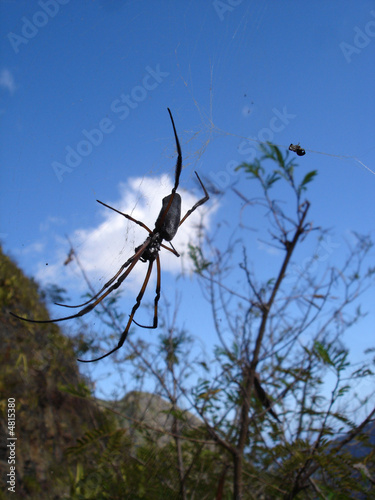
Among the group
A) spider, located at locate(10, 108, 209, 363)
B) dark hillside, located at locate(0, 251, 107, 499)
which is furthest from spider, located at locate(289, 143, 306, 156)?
dark hillside, located at locate(0, 251, 107, 499)

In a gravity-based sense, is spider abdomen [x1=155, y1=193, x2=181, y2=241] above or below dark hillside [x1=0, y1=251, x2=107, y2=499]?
above

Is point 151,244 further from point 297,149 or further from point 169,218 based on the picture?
point 297,149

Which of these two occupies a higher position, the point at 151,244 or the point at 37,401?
the point at 151,244

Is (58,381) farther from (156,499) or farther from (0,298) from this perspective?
(156,499)

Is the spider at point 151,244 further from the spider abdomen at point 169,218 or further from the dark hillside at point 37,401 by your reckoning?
the dark hillside at point 37,401

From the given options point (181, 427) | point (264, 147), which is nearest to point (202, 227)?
point (264, 147)

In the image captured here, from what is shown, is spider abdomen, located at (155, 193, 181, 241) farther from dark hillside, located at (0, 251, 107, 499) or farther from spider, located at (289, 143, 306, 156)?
dark hillside, located at (0, 251, 107, 499)

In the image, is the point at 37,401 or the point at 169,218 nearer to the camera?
the point at 169,218

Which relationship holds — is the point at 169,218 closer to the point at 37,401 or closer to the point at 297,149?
the point at 297,149

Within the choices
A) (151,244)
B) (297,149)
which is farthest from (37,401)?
(297,149)
